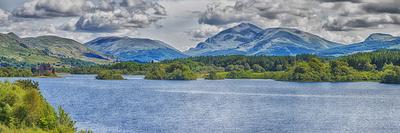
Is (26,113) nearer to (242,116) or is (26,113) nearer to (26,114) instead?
(26,114)

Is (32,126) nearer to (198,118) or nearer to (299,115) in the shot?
(198,118)

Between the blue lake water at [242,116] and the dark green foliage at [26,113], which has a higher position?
the dark green foliage at [26,113]

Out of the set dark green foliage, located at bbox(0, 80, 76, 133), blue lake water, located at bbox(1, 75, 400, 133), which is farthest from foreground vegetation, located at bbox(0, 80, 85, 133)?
blue lake water, located at bbox(1, 75, 400, 133)

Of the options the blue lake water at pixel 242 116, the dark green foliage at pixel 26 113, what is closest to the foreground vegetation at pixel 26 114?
the dark green foliage at pixel 26 113

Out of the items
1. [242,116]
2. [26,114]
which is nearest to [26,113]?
[26,114]

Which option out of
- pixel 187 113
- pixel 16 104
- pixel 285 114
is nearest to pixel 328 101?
pixel 285 114

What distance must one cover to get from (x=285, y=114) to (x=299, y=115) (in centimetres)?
252

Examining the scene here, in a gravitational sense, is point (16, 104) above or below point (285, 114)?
above

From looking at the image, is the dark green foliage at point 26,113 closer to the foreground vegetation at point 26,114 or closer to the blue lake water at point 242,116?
the foreground vegetation at point 26,114

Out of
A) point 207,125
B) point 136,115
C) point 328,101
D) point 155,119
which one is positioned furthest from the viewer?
point 328,101

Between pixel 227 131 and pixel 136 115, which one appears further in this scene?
pixel 136 115

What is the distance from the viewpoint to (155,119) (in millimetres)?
87750

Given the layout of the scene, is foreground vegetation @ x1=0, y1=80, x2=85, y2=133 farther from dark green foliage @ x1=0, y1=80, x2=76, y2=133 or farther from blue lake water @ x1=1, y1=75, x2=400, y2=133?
blue lake water @ x1=1, y1=75, x2=400, y2=133

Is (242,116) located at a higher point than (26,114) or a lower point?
lower
